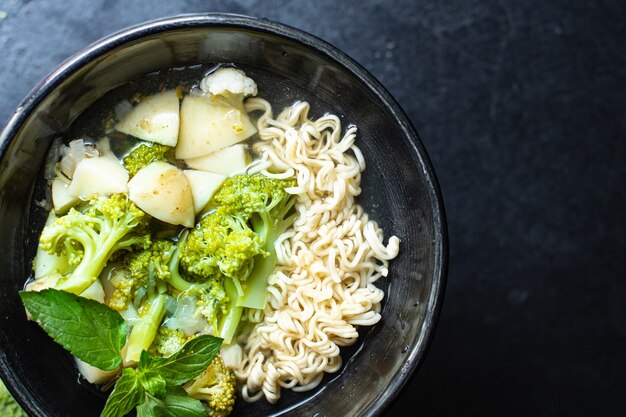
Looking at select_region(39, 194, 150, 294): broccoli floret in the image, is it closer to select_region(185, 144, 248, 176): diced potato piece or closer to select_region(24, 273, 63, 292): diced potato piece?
select_region(24, 273, 63, 292): diced potato piece

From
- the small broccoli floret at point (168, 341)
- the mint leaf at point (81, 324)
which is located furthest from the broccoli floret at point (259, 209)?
the mint leaf at point (81, 324)

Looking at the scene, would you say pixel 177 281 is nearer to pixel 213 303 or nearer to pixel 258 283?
pixel 213 303

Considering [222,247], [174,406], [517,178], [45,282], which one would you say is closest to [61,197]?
[45,282]

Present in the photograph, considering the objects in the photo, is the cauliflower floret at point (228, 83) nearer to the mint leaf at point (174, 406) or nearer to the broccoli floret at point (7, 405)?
the mint leaf at point (174, 406)

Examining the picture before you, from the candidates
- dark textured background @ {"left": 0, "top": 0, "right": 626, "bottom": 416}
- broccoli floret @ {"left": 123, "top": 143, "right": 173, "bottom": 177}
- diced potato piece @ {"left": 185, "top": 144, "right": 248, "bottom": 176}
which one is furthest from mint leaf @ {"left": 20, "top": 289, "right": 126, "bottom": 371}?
dark textured background @ {"left": 0, "top": 0, "right": 626, "bottom": 416}

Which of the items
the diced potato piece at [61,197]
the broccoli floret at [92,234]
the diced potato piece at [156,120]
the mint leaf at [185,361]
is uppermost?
the diced potato piece at [156,120]

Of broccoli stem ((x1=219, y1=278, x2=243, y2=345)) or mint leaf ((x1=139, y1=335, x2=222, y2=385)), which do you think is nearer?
mint leaf ((x1=139, y1=335, x2=222, y2=385))
